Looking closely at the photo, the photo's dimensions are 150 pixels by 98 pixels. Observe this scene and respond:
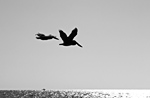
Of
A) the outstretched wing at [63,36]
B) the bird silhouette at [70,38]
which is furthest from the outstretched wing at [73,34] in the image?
the outstretched wing at [63,36]

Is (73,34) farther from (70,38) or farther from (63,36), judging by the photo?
(63,36)

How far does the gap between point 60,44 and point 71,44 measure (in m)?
0.35

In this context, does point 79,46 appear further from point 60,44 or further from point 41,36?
point 41,36

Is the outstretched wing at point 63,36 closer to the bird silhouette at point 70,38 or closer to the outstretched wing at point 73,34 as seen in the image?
the bird silhouette at point 70,38

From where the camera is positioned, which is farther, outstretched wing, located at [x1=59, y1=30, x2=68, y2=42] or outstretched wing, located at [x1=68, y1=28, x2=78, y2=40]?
outstretched wing, located at [x1=68, y1=28, x2=78, y2=40]

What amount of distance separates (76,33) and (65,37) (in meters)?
0.37

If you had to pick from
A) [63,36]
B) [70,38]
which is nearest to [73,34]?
[70,38]

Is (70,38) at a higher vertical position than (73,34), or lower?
lower

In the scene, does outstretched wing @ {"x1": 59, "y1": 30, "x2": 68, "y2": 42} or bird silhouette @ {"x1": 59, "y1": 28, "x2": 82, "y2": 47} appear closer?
outstretched wing @ {"x1": 59, "y1": 30, "x2": 68, "y2": 42}

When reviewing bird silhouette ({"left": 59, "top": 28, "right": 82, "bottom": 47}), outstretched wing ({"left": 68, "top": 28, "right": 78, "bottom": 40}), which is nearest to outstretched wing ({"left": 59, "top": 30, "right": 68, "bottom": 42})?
bird silhouette ({"left": 59, "top": 28, "right": 82, "bottom": 47})

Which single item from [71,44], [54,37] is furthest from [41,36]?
[71,44]

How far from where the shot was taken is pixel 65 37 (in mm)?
8398

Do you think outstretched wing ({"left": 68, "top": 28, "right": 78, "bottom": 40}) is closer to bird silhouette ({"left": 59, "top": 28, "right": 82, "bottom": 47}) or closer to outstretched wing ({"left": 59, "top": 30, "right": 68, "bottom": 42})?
bird silhouette ({"left": 59, "top": 28, "right": 82, "bottom": 47})

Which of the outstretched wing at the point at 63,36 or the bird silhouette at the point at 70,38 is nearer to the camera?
the outstretched wing at the point at 63,36
